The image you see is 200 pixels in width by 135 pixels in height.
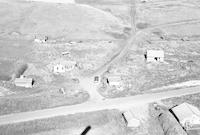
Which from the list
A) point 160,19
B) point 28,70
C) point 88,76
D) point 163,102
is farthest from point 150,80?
point 160,19

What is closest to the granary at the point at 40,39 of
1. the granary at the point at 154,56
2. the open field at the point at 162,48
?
the open field at the point at 162,48

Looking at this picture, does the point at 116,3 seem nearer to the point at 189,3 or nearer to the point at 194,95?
the point at 189,3

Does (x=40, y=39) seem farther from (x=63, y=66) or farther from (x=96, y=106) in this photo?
(x=96, y=106)

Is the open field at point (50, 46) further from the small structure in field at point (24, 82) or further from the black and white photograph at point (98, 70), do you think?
the small structure in field at point (24, 82)

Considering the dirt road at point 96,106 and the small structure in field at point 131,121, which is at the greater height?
the dirt road at point 96,106

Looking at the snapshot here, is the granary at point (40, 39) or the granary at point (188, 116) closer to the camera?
the granary at point (188, 116)

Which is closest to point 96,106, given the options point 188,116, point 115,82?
point 115,82

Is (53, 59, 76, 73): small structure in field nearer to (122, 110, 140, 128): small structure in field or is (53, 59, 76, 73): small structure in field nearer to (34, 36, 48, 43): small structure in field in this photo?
(34, 36, 48, 43): small structure in field
